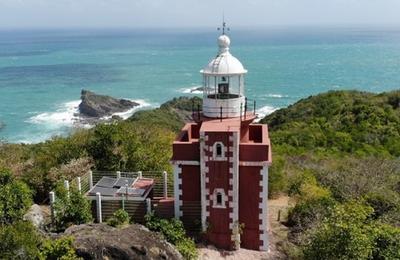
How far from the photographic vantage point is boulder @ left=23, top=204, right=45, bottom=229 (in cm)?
1494

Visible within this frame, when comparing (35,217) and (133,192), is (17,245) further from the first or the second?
(133,192)

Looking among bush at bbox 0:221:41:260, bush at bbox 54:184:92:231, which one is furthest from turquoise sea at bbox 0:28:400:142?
bush at bbox 0:221:41:260

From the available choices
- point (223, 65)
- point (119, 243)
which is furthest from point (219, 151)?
Result: point (119, 243)

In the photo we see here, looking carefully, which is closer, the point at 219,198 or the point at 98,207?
the point at 219,198

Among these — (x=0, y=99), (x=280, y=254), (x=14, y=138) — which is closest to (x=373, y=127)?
(x=280, y=254)

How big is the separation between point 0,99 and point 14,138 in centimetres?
2640

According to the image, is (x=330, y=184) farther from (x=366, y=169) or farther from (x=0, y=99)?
(x=0, y=99)

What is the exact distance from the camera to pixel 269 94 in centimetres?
8850

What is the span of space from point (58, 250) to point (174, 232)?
3.67m

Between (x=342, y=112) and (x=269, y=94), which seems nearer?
(x=342, y=112)

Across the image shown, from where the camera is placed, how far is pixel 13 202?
15344mm

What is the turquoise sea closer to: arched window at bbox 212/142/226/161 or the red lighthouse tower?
the red lighthouse tower

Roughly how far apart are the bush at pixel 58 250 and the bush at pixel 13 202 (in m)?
2.82

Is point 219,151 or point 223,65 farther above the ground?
point 223,65
